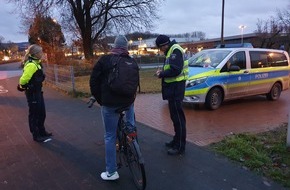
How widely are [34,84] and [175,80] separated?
2645 millimetres

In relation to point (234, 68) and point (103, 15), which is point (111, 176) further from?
point (103, 15)

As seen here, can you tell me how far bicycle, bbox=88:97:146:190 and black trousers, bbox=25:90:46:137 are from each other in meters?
2.16

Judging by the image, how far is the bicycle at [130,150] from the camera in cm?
402

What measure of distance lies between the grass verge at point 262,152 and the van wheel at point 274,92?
4536 millimetres

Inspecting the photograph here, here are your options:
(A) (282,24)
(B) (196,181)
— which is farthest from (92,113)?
(A) (282,24)

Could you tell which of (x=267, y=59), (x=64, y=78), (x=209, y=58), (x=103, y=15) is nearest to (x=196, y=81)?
(x=209, y=58)

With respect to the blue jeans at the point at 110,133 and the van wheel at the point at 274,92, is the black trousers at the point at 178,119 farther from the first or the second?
the van wheel at the point at 274,92

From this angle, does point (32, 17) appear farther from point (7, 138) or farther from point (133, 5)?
point (7, 138)

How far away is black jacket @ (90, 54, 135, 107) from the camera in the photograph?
4.02m

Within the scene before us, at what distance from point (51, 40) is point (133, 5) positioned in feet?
27.7

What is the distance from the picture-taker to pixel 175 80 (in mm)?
5281

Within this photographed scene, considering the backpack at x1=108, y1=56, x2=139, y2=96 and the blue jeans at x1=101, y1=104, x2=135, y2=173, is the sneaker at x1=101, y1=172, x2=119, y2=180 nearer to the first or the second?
the blue jeans at x1=101, y1=104, x2=135, y2=173

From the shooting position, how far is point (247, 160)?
5.12 metres

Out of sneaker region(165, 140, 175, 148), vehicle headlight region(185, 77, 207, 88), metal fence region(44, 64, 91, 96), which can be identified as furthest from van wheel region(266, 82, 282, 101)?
metal fence region(44, 64, 91, 96)
